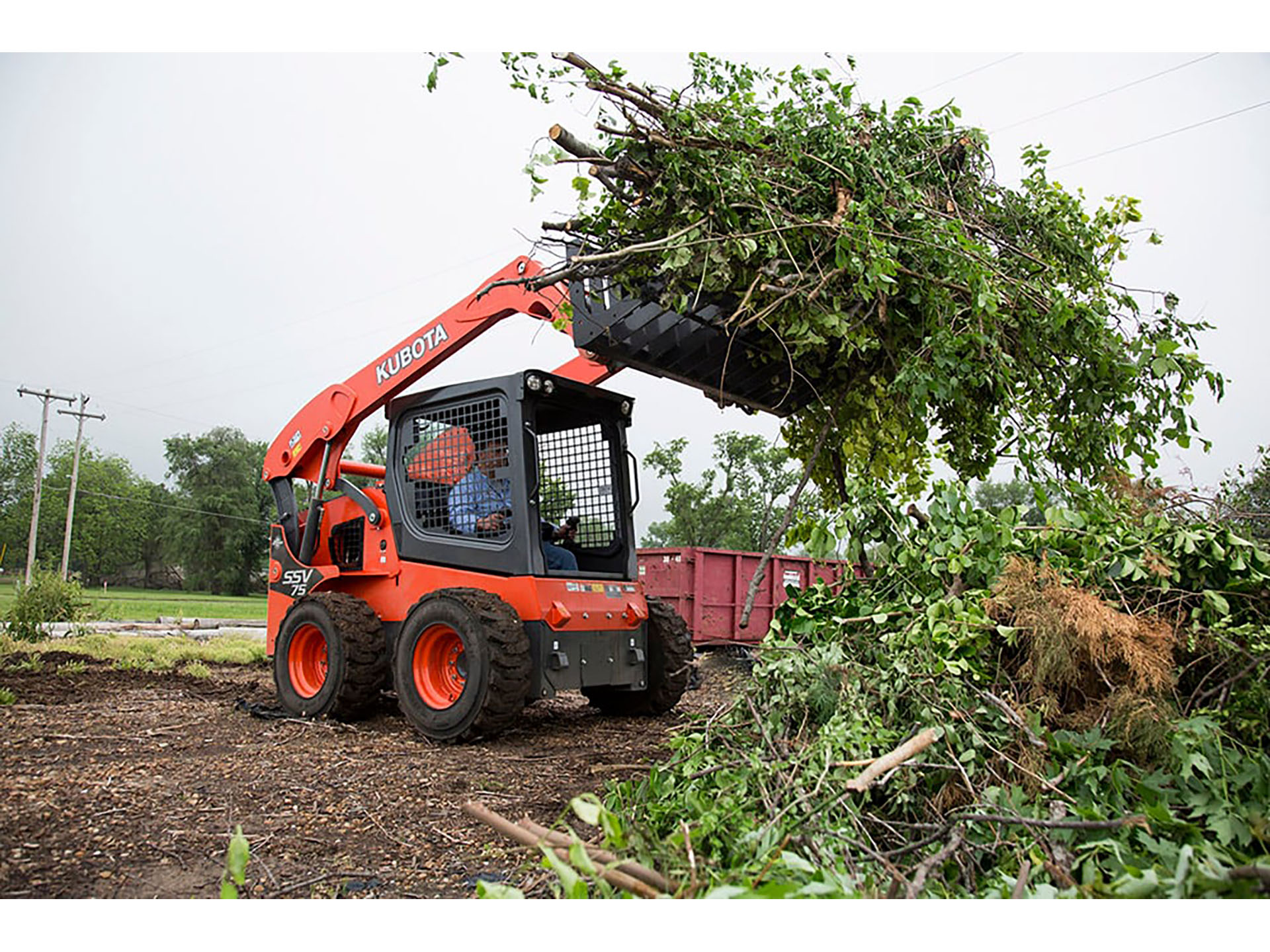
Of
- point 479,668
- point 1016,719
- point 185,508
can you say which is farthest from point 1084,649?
point 185,508

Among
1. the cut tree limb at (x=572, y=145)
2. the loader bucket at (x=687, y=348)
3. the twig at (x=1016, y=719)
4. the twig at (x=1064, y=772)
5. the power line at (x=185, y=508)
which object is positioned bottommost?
the twig at (x=1064, y=772)

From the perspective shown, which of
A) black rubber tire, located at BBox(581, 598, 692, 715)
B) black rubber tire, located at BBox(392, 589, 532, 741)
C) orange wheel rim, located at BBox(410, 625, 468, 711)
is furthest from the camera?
black rubber tire, located at BBox(581, 598, 692, 715)

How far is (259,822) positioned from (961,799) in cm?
301

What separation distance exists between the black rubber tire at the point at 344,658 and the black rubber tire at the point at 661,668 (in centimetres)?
161

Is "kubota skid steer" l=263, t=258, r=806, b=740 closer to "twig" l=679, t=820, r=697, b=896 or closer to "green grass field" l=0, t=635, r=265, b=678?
"green grass field" l=0, t=635, r=265, b=678

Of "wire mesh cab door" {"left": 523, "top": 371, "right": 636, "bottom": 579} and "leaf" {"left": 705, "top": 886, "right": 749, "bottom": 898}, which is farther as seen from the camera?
"wire mesh cab door" {"left": 523, "top": 371, "right": 636, "bottom": 579}

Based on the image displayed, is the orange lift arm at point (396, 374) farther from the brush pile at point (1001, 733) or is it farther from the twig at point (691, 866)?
the twig at point (691, 866)

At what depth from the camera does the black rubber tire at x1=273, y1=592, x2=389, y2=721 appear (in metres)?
6.32

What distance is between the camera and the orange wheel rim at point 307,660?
6.84 metres

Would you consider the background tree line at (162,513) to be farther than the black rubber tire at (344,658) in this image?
Yes

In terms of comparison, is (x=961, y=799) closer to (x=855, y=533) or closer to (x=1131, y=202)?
(x=855, y=533)

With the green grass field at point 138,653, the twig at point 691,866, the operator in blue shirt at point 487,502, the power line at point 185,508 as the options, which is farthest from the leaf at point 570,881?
the power line at point 185,508

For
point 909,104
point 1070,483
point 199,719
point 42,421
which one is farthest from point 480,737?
point 42,421

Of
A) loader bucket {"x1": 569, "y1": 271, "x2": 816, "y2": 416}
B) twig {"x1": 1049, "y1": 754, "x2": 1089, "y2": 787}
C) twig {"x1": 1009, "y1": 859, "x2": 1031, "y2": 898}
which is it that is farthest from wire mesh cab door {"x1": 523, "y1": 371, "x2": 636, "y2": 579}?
twig {"x1": 1009, "y1": 859, "x2": 1031, "y2": 898}
